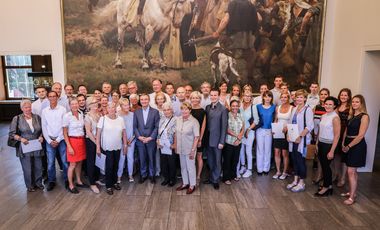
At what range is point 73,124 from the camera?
16.4 feet

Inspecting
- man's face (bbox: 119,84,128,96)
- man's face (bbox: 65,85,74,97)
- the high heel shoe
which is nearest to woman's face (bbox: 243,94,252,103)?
the high heel shoe

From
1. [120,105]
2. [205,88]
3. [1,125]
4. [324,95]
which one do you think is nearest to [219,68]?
[205,88]

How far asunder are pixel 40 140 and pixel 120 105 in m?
1.62

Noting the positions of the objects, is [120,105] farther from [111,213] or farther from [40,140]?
[111,213]

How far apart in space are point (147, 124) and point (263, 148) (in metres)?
2.63

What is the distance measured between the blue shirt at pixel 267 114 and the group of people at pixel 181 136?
0.07 ft

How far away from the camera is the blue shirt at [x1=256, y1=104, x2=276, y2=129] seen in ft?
19.4

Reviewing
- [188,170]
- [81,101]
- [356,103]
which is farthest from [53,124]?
[356,103]

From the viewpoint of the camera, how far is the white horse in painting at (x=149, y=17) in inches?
317

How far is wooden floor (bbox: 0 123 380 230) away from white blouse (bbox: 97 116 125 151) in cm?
97

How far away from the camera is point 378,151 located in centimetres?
844

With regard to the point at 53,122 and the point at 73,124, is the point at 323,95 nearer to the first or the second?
the point at 73,124

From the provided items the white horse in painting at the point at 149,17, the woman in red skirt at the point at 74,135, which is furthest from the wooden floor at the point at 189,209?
the white horse in painting at the point at 149,17

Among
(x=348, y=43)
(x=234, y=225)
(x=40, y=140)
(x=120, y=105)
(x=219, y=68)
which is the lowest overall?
(x=234, y=225)
